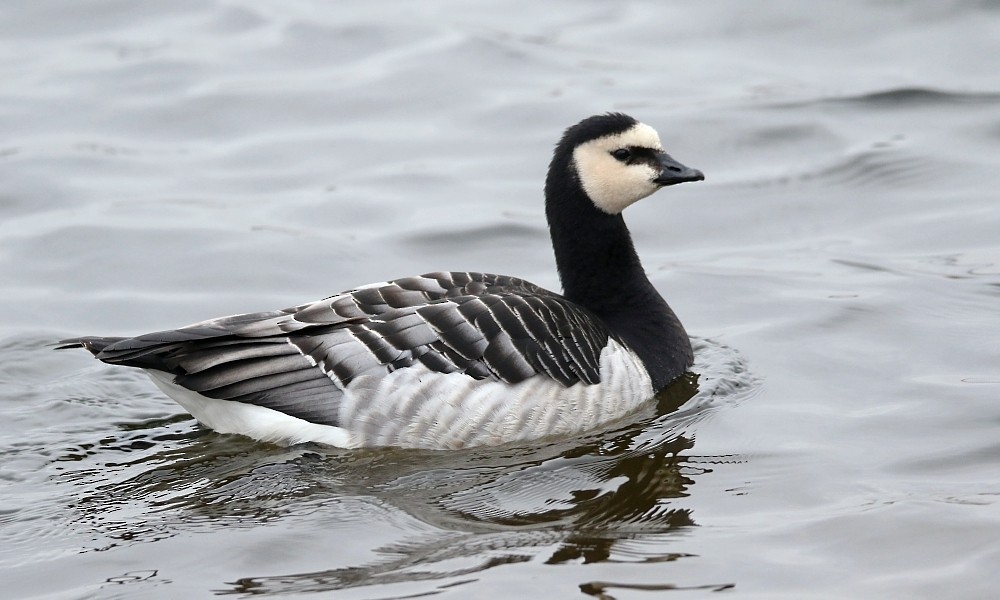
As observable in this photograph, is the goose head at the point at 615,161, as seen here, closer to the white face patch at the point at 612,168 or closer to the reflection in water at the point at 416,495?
the white face patch at the point at 612,168

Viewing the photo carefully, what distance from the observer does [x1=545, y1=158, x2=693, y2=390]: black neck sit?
9.50 metres

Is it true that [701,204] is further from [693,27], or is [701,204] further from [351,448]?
[351,448]

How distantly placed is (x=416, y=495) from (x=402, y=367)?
0.89 meters

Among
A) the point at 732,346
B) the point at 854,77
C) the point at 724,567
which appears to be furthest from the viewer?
the point at 854,77

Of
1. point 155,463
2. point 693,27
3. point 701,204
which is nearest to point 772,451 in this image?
point 155,463

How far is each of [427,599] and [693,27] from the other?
12.8 m

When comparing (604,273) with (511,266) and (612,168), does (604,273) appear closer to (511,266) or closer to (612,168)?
(612,168)

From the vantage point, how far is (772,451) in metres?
8.46

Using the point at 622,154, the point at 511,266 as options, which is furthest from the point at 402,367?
the point at 511,266

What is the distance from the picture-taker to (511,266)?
Result: 12.3 meters

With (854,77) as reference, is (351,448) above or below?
below

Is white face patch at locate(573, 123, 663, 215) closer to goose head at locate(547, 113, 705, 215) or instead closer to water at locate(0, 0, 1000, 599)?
goose head at locate(547, 113, 705, 215)

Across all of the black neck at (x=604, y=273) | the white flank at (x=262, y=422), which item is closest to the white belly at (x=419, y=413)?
the white flank at (x=262, y=422)

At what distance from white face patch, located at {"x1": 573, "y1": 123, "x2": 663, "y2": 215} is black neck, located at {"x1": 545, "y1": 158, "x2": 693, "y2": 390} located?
9cm
